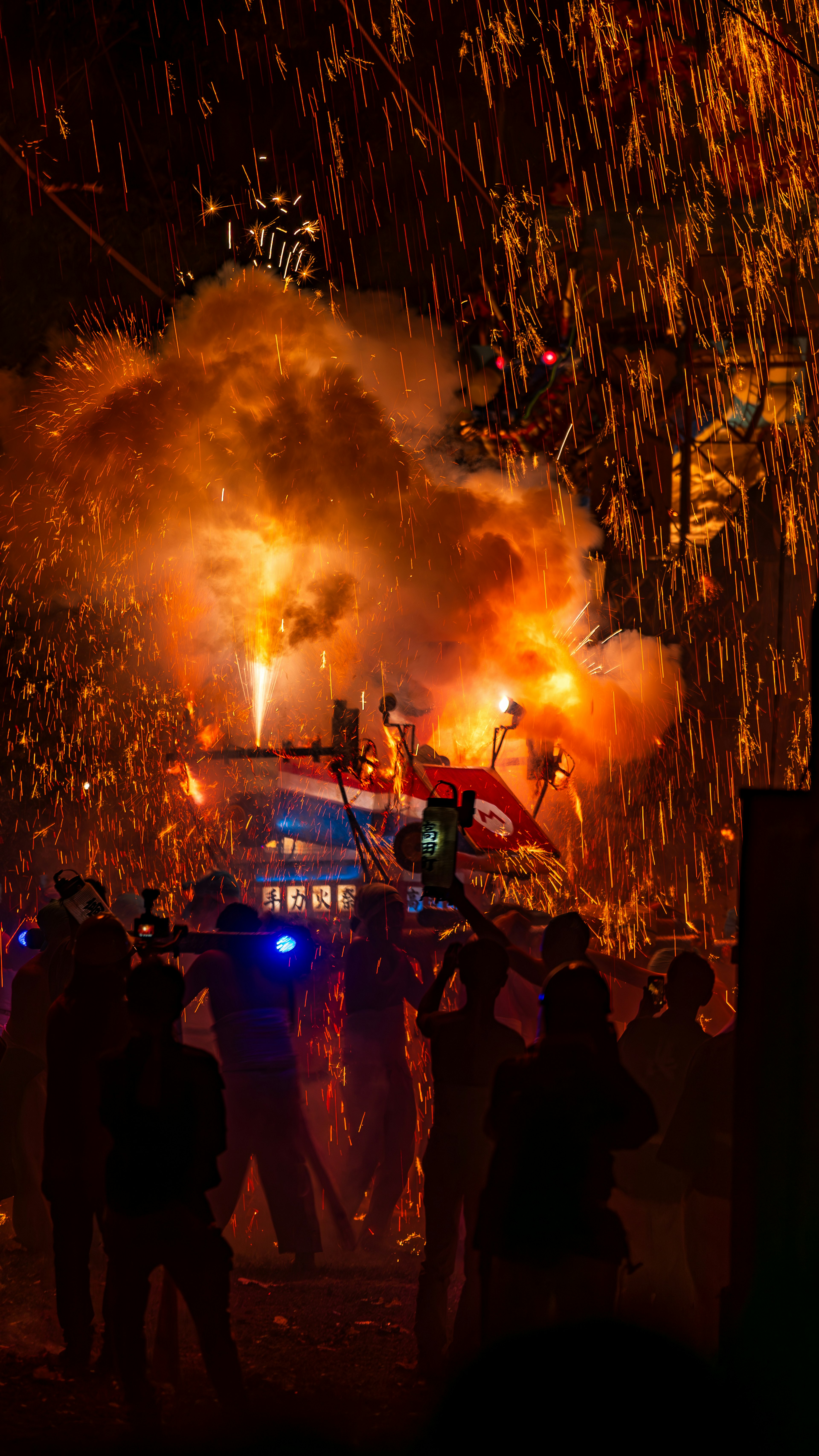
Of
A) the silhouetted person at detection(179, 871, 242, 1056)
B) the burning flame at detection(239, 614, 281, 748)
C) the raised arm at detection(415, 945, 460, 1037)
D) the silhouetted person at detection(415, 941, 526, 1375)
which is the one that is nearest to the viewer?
the silhouetted person at detection(415, 941, 526, 1375)

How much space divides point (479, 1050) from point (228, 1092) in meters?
1.57

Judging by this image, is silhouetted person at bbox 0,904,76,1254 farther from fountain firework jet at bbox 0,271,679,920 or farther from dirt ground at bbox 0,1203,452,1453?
fountain firework jet at bbox 0,271,679,920

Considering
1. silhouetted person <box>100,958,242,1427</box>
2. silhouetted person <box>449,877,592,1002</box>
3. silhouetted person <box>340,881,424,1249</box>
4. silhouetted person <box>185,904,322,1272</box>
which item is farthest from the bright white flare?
silhouetted person <box>100,958,242,1427</box>

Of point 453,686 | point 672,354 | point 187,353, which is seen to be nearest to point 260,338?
point 187,353

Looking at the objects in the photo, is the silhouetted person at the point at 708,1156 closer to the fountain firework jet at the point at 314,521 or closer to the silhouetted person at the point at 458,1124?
the silhouetted person at the point at 458,1124

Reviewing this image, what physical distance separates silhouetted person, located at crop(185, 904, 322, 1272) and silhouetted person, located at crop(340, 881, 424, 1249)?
0.48 metres

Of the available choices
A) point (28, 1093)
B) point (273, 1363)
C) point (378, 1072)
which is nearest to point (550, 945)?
point (378, 1072)

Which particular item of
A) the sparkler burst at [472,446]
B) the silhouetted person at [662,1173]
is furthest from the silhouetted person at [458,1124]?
the sparkler burst at [472,446]

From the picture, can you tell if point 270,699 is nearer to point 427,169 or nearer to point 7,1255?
point 427,169

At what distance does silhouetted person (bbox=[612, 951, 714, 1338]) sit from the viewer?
4844 mm

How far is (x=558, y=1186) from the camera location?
349 centimetres

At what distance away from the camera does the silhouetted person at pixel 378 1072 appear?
6.16 m

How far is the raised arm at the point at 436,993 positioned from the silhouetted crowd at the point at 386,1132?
0.01m

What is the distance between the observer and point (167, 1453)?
390 centimetres
